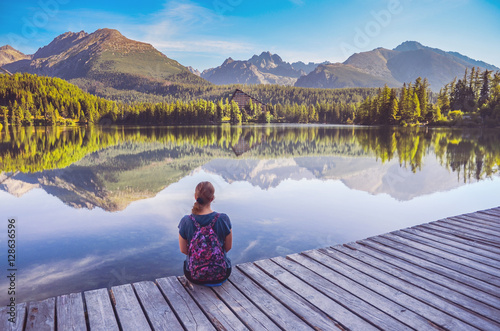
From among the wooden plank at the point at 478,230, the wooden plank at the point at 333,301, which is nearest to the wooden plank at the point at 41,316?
the wooden plank at the point at 333,301

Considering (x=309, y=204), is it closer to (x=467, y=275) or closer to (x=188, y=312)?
(x=467, y=275)

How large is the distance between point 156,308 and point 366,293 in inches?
103

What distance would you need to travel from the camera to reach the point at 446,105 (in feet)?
284

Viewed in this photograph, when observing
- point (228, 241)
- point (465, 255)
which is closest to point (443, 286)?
point (465, 255)

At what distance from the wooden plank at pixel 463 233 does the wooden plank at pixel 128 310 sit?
6157 millimetres

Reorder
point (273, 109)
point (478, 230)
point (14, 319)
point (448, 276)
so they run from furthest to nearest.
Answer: point (273, 109) → point (478, 230) → point (448, 276) → point (14, 319)

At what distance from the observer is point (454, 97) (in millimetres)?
86312

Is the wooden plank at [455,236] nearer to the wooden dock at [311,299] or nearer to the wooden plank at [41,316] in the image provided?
the wooden dock at [311,299]

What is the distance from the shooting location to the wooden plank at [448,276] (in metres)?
4.23

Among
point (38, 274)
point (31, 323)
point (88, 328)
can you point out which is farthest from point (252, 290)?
point (38, 274)

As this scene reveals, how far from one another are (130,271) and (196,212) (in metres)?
3.05

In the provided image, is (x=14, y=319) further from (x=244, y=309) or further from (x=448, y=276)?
(x=448, y=276)

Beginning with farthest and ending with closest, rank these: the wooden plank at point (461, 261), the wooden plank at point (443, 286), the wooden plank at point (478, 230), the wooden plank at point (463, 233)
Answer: the wooden plank at point (478, 230) → the wooden plank at point (463, 233) → the wooden plank at point (461, 261) → the wooden plank at point (443, 286)

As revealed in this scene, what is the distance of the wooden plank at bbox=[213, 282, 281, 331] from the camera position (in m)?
3.52
